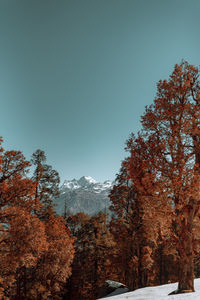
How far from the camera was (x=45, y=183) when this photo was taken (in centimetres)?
2142

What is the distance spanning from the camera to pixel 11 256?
11.4 m

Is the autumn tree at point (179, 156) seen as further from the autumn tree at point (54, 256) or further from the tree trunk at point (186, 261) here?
the autumn tree at point (54, 256)

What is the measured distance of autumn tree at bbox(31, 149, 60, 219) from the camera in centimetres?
2105

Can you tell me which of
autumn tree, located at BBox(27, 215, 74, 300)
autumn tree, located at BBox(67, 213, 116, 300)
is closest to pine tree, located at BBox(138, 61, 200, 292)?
autumn tree, located at BBox(27, 215, 74, 300)

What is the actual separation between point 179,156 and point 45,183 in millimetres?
14615

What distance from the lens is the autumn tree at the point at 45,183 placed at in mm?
21047

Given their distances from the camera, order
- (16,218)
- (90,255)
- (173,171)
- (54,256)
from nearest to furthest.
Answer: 1. (173,171)
2. (16,218)
3. (54,256)
4. (90,255)

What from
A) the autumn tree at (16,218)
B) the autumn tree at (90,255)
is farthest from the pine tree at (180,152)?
the autumn tree at (90,255)

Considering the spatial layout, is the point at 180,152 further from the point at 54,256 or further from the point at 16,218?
the point at 54,256

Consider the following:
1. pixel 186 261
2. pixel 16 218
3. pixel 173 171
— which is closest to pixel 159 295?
pixel 186 261

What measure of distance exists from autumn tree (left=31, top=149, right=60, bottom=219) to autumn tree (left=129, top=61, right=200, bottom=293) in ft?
39.7

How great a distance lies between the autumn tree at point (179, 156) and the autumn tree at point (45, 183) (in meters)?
12.1

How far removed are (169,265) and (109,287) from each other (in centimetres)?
1877

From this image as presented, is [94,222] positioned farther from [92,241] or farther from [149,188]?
[149,188]
